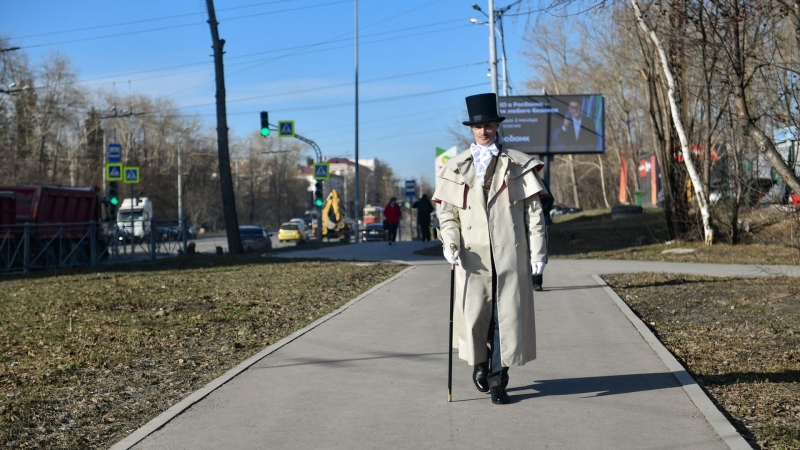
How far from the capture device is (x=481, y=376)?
6.65 meters

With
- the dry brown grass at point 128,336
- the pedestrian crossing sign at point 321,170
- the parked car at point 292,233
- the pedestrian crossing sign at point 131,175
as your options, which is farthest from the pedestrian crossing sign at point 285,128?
the parked car at point 292,233

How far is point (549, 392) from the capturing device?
22.3 feet

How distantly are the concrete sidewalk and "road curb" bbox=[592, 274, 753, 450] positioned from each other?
0.13ft

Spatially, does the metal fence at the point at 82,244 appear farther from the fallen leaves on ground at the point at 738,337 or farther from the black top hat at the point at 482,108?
the black top hat at the point at 482,108

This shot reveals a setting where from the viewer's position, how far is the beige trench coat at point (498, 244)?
20.6ft

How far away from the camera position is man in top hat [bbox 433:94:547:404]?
6281 mm

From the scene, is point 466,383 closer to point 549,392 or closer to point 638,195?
point 549,392

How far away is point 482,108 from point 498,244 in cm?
95

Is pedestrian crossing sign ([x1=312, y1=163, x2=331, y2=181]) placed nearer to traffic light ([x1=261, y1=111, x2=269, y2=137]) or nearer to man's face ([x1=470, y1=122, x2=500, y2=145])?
traffic light ([x1=261, y1=111, x2=269, y2=137])

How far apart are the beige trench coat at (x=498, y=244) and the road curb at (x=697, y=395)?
1.20 metres

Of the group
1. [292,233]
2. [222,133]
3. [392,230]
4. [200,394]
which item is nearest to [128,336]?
[200,394]

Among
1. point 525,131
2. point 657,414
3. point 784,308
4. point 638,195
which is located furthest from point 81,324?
point 638,195

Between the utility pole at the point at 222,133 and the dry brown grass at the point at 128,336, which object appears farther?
the utility pole at the point at 222,133

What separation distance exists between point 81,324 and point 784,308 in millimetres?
8566
